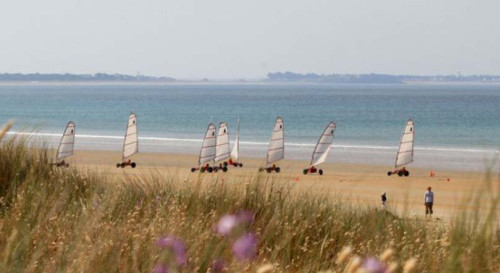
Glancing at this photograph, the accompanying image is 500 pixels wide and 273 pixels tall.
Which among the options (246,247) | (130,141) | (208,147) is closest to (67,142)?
(130,141)

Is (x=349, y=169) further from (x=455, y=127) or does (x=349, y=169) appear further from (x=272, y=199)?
(x=455, y=127)

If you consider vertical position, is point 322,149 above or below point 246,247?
below

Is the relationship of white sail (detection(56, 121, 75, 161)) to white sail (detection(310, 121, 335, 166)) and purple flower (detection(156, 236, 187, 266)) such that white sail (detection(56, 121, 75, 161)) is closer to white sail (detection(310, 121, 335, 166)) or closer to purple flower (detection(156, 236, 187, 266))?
white sail (detection(310, 121, 335, 166))

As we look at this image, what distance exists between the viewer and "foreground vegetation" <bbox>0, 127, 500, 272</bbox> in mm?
5129

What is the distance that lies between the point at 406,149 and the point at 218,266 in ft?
113

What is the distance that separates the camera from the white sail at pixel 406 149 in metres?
38.2

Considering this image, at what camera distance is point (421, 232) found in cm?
766

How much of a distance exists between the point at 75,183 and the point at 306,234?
3325mm

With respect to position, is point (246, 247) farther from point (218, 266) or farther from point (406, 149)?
point (406, 149)

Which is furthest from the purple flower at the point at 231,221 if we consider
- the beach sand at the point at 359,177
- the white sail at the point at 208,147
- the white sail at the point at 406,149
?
the white sail at the point at 406,149

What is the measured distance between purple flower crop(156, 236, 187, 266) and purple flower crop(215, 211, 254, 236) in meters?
0.56

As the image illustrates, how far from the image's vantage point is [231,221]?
7.55 metres

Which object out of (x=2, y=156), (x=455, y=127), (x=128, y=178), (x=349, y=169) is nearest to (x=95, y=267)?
(x=128, y=178)

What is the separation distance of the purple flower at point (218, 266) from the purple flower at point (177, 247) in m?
0.23
